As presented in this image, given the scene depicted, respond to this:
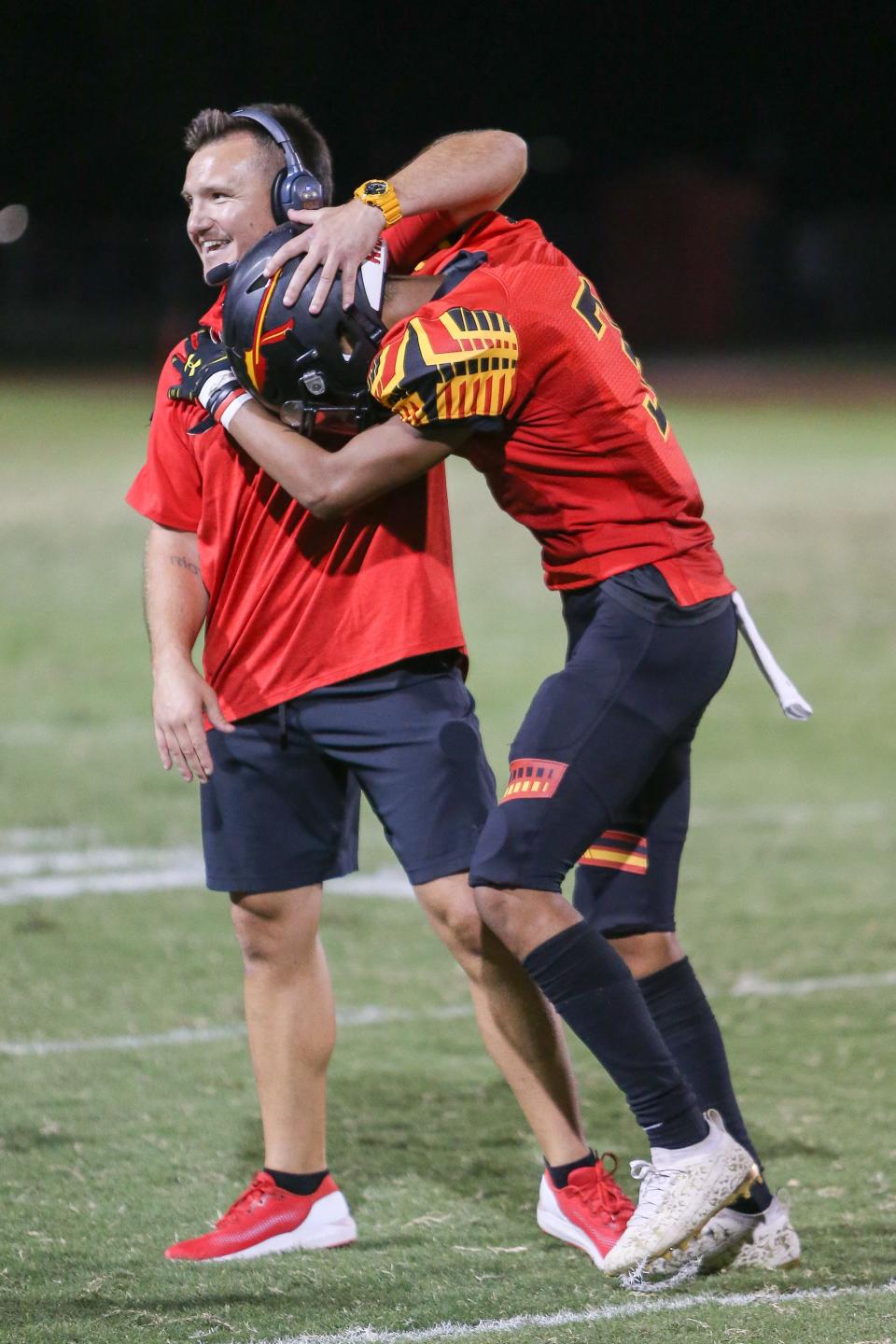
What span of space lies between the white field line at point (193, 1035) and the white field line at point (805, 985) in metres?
0.86

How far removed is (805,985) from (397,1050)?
1.38 meters

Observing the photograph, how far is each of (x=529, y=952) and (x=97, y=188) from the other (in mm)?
47118

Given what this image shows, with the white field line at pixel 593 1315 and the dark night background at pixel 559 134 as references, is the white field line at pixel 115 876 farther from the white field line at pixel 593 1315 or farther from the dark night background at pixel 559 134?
Result: the dark night background at pixel 559 134

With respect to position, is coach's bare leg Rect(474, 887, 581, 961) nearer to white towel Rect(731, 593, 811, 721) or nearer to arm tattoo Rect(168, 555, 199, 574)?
white towel Rect(731, 593, 811, 721)

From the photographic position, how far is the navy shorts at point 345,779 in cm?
371


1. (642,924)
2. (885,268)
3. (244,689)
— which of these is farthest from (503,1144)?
(885,268)

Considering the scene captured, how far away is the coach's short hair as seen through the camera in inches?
148

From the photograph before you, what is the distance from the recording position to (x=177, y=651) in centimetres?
382

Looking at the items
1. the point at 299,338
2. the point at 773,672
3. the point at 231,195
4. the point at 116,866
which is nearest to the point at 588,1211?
the point at 773,672

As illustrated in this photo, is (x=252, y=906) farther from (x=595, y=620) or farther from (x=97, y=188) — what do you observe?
(x=97, y=188)

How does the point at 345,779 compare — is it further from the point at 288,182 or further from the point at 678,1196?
the point at 288,182

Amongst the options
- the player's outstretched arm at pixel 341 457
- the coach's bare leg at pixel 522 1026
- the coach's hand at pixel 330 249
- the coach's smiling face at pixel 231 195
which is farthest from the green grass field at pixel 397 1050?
the coach's smiling face at pixel 231 195

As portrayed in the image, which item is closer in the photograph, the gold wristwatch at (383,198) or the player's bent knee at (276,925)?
the gold wristwatch at (383,198)

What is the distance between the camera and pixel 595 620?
138 inches
